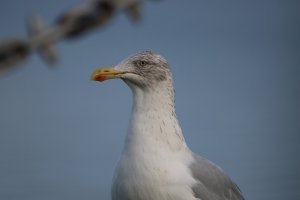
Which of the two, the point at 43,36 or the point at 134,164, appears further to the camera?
the point at 134,164

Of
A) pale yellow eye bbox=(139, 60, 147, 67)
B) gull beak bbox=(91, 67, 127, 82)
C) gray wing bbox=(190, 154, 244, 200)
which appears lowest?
gray wing bbox=(190, 154, 244, 200)

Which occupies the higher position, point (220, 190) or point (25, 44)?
point (220, 190)

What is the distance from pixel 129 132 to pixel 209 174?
560 millimetres

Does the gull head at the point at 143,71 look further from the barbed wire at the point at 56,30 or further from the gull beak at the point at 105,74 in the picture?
the barbed wire at the point at 56,30

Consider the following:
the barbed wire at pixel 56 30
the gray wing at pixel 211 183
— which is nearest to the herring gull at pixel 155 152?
the gray wing at pixel 211 183

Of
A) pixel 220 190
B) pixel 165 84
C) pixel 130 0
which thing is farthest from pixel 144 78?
pixel 130 0

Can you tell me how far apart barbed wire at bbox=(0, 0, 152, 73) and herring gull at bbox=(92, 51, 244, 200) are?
2.62 meters

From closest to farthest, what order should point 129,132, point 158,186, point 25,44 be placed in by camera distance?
point 25,44
point 158,186
point 129,132

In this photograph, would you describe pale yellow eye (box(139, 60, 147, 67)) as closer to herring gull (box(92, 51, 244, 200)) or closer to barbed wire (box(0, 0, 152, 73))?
herring gull (box(92, 51, 244, 200))

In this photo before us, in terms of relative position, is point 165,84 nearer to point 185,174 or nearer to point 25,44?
point 185,174

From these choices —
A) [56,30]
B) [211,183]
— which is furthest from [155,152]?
[56,30]

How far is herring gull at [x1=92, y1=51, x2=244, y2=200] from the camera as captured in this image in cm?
296

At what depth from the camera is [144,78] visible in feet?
10.5

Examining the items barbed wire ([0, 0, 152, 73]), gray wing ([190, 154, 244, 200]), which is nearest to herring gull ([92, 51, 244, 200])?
gray wing ([190, 154, 244, 200])
